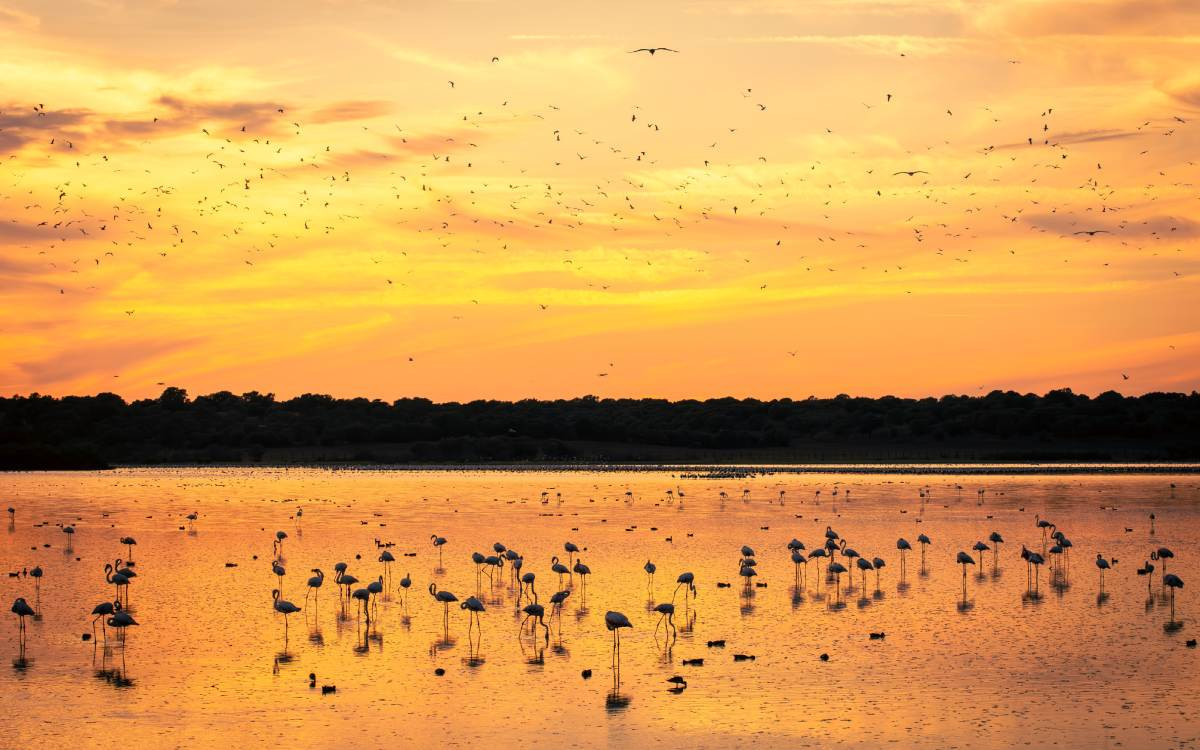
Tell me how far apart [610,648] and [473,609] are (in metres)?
2.80

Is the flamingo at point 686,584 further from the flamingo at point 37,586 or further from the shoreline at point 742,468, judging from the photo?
the shoreline at point 742,468

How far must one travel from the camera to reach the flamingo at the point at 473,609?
25.7 metres

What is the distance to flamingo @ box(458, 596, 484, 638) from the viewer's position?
25.7m

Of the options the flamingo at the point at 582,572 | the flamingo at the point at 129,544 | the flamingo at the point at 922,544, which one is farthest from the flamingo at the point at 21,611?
the flamingo at the point at 922,544

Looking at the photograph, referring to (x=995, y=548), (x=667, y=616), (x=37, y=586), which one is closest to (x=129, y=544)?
(x=37, y=586)

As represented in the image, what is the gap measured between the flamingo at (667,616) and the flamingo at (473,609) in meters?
3.36

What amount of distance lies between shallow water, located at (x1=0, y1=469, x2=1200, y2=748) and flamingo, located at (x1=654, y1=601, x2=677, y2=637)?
27cm

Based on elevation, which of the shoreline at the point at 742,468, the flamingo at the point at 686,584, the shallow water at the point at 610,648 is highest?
the shoreline at the point at 742,468

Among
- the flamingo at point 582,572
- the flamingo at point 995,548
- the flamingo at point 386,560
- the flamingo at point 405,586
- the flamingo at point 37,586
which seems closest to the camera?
the flamingo at point 405,586

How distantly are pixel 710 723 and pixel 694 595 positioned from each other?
11.6m

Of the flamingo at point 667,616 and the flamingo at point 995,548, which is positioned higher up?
the flamingo at point 995,548

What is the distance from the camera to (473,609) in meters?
25.7

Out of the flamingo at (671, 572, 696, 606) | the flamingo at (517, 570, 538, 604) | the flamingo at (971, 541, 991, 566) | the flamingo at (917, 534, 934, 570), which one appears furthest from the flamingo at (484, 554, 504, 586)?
the flamingo at (971, 541, 991, 566)

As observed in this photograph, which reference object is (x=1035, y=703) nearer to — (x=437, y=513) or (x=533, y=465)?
(x=437, y=513)
